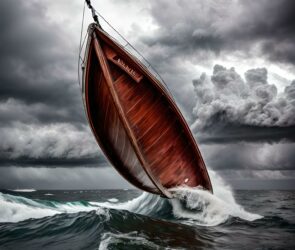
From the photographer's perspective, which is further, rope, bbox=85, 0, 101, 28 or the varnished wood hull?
the varnished wood hull

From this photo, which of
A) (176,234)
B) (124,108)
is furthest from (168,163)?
(176,234)

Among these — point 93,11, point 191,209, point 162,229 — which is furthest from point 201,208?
point 93,11

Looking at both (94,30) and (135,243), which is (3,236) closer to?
(135,243)

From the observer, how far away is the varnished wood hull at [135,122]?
13453 millimetres

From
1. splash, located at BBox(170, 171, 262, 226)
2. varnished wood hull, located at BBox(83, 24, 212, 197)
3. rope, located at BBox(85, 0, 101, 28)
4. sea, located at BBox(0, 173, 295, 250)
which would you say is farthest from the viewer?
splash, located at BBox(170, 171, 262, 226)

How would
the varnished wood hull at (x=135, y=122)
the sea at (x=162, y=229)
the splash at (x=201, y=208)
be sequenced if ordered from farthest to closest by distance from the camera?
1. the splash at (x=201, y=208)
2. the varnished wood hull at (x=135, y=122)
3. the sea at (x=162, y=229)

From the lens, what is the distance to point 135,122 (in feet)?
47.5

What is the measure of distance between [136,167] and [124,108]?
3.32m

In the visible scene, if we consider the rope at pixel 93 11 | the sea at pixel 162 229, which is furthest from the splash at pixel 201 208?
the rope at pixel 93 11

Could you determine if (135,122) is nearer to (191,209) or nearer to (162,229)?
(162,229)

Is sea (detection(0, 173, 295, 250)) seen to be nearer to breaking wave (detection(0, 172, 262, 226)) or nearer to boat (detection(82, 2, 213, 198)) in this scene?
breaking wave (detection(0, 172, 262, 226))

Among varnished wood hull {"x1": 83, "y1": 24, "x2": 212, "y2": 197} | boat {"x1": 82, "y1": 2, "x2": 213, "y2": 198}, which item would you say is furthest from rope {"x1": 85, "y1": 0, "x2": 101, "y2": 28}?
varnished wood hull {"x1": 83, "y1": 24, "x2": 212, "y2": 197}

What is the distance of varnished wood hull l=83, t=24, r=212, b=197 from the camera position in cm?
1345

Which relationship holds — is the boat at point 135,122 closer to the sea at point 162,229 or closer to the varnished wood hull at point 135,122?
the varnished wood hull at point 135,122
